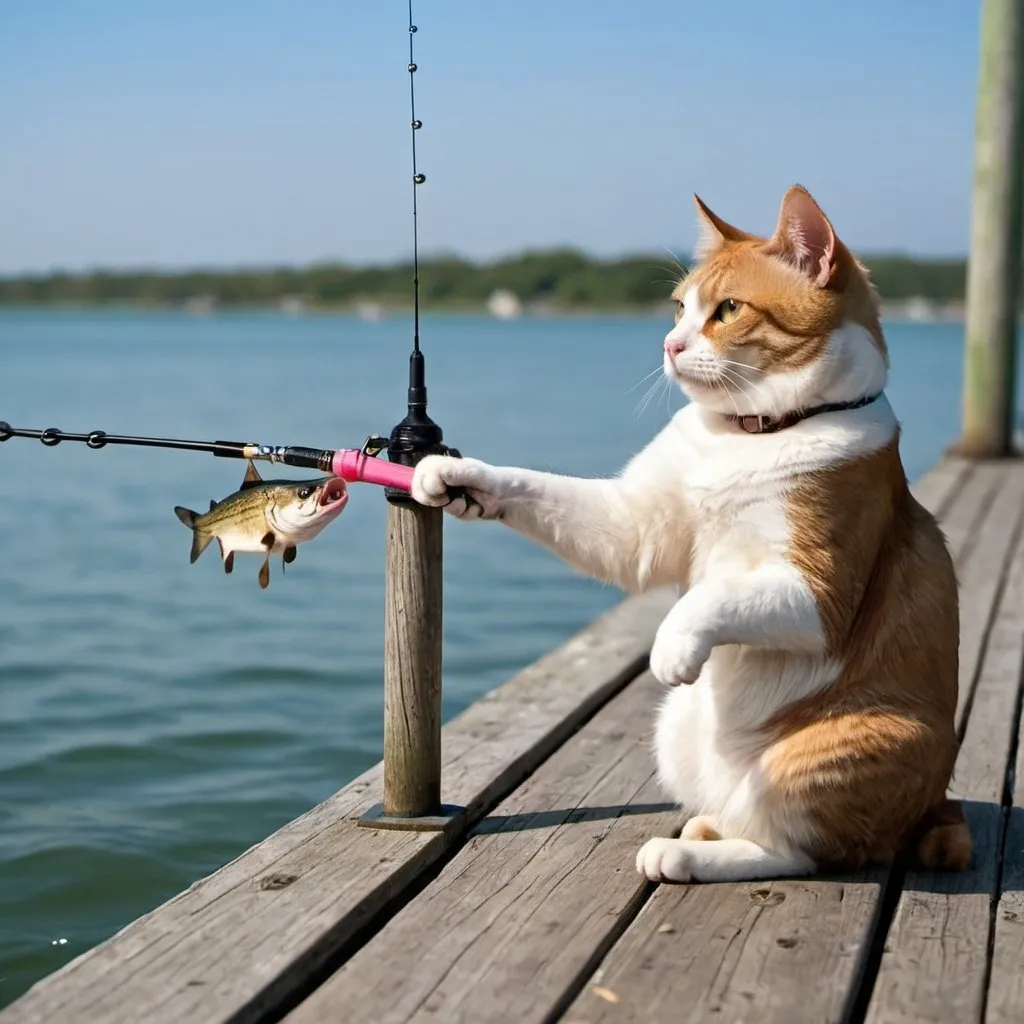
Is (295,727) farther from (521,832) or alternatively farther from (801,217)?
(801,217)

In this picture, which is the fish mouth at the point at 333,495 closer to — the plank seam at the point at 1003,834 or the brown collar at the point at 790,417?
the brown collar at the point at 790,417

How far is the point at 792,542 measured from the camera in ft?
7.82

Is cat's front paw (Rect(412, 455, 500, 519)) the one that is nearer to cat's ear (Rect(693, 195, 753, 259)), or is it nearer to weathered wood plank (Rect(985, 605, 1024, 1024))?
cat's ear (Rect(693, 195, 753, 259))

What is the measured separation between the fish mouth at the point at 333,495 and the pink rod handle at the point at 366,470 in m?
0.05

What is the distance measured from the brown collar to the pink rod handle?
0.60 metres

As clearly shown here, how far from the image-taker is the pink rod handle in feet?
8.23

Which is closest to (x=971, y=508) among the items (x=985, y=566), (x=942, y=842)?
(x=985, y=566)

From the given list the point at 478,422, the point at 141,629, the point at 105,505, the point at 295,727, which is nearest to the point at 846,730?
the point at 295,727

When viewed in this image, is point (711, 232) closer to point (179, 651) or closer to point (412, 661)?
point (412, 661)

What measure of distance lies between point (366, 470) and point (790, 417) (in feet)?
2.47

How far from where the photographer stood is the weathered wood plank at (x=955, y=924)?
2.06m

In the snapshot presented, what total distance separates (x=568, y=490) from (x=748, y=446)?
0.32 metres

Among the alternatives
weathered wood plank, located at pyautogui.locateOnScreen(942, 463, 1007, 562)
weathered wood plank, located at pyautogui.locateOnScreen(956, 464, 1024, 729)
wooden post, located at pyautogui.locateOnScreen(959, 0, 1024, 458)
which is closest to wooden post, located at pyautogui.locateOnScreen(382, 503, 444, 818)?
weathered wood plank, located at pyautogui.locateOnScreen(956, 464, 1024, 729)

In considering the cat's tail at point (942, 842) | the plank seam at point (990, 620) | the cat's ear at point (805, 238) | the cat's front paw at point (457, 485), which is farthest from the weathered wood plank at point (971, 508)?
the cat's front paw at point (457, 485)
